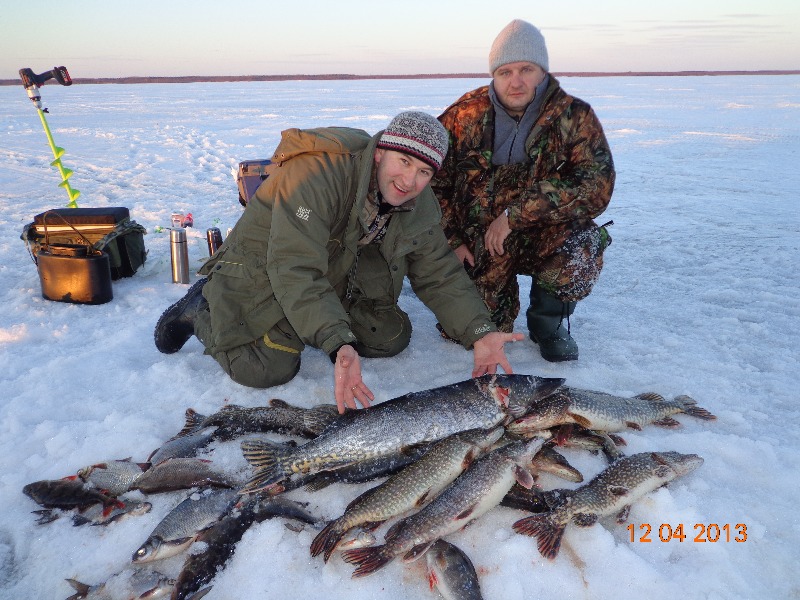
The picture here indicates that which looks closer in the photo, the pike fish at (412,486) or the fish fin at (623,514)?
the pike fish at (412,486)

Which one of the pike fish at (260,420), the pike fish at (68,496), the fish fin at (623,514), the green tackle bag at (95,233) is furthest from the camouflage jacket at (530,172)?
the green tackle bag at (95,233)

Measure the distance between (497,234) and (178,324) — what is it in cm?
221

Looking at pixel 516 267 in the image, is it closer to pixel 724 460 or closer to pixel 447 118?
pixel 447 118

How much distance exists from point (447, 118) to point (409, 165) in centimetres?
134

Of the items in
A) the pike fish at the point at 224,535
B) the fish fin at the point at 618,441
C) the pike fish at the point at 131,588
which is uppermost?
the fish fin at the point at 618,441

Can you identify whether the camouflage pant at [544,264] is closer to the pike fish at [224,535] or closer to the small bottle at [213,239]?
the pike fish at [224,535]

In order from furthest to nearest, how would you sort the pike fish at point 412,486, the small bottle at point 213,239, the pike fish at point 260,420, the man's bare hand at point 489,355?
1. the small bottle at point 213,239
2. the man's bare hand at point 489,355
3. the pike fish at point 260,420
4. the pike fish at point 412,486

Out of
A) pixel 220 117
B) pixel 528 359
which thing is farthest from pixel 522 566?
pixel 220 117

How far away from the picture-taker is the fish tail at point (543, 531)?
2229 mm

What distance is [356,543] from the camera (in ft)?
7.26

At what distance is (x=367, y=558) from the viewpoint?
215cm
